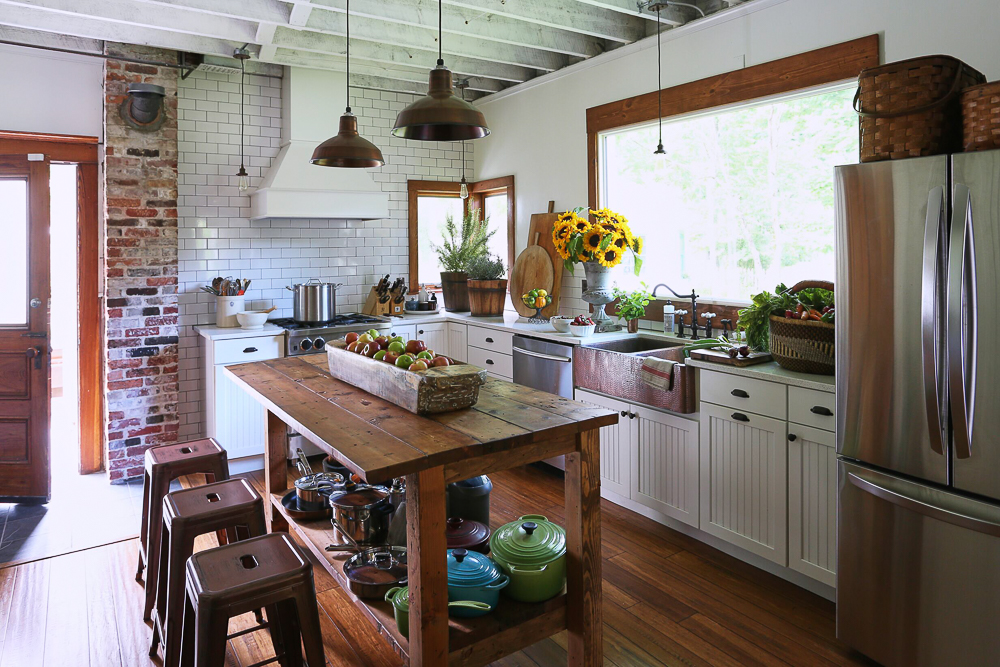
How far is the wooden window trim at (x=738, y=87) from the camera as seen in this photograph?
3.47 meters

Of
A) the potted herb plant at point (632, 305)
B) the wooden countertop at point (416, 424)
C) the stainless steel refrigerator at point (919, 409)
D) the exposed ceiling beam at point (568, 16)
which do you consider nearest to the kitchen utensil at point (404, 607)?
the wooden countertop at point (416, 424)

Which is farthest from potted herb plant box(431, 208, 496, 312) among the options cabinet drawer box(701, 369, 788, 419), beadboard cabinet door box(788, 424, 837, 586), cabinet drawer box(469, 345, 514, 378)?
beadboard cabinet door box(788, 424, 837, 586)

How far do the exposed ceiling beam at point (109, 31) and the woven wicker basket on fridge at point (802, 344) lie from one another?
4168 millimetres

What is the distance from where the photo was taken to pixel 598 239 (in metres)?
4.61

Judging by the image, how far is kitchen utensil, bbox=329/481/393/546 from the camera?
2.75m

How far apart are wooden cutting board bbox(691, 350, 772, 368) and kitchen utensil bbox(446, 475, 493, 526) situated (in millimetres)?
1347

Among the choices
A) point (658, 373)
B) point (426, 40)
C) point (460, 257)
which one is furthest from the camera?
point (460, 257)

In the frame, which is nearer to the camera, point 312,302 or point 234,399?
point 234,399

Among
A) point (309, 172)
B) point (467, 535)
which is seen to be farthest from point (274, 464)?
point (309, 172)

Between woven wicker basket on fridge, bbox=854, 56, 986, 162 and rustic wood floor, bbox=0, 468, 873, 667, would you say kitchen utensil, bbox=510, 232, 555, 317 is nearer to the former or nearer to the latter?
rustic wood floor, bbox=0, 468, 873, 667

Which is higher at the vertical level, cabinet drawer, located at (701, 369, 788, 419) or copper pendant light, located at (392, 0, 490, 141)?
copper pendant light, located at (392, 0, 490, 141)

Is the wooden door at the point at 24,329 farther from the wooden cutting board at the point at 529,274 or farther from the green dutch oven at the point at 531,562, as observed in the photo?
the green dutch oven at the point at 531,562

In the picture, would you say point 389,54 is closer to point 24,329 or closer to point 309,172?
point 309,172

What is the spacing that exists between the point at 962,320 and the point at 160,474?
10.8 feet
